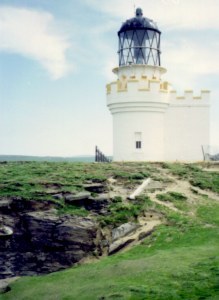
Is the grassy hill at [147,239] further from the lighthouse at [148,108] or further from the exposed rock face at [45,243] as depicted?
the lighthouse at [148,108]

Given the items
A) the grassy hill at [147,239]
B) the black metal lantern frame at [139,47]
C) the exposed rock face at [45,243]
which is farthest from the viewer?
the black metal lantern frame at [139,47]

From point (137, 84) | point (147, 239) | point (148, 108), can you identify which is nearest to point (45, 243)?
point (147, 239)

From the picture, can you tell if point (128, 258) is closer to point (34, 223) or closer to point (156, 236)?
point (156, 236)

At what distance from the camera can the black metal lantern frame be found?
3272 centimetres

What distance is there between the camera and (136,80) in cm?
3181

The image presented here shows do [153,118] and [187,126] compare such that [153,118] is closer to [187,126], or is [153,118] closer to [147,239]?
[187,126]

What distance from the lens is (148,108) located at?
32062mm

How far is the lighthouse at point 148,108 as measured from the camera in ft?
105

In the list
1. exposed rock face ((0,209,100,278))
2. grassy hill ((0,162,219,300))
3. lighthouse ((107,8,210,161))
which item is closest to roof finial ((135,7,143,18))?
lighthouse ((107,8,210,161))

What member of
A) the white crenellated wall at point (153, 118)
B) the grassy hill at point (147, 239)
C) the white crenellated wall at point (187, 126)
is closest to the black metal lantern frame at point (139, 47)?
the white crenellated wall at point (153, 118)

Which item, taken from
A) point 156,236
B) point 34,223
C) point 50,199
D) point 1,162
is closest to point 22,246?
point 34,223

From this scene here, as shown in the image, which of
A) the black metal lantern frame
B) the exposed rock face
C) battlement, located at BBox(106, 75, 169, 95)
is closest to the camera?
the exposed rock face

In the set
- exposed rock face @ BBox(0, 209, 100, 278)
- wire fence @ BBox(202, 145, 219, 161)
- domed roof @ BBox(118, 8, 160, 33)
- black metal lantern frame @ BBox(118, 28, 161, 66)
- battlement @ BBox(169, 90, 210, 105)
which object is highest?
domed roof @ BBox(118, 8, 160, 33)

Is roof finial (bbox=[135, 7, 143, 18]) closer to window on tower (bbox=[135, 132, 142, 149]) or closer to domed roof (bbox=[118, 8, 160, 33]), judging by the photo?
domed roof (bbox=[118, 8, 160, 33])
